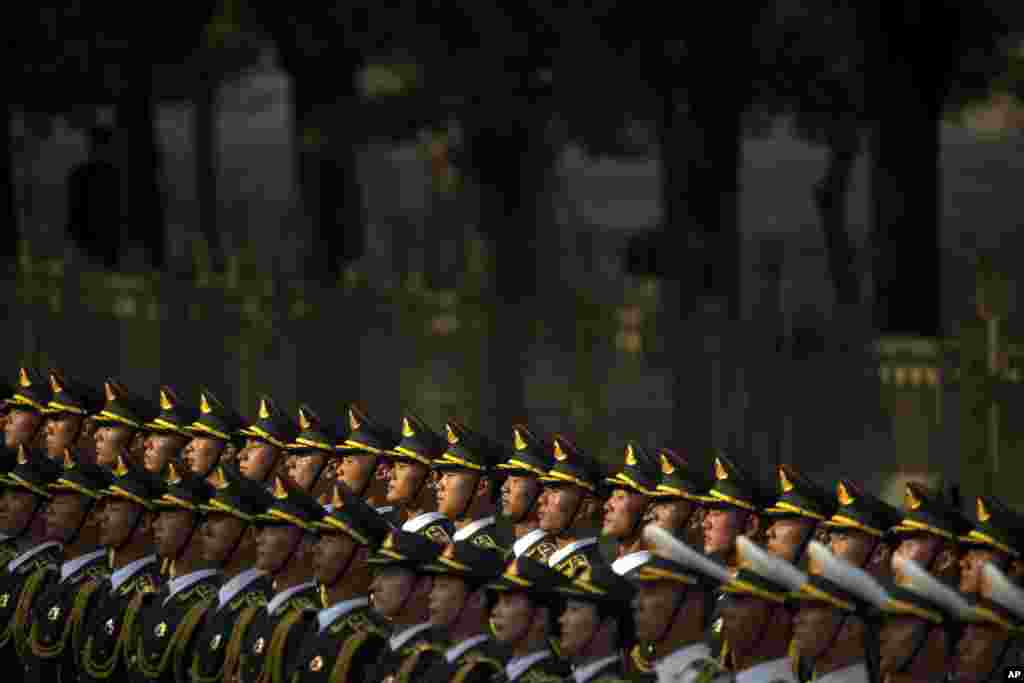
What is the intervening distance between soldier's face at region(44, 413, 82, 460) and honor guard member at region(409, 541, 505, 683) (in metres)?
3.92

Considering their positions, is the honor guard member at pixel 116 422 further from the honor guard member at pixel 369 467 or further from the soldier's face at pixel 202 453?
the honor guard member at pixel 369 467

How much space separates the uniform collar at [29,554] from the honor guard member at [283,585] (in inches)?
54.1

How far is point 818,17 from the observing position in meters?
20.5

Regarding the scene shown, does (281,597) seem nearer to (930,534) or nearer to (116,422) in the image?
(930,534)

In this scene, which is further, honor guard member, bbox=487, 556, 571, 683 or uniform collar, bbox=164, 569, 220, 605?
uniform collar, bbox=164, 569, 220, 605

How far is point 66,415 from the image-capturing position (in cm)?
1241

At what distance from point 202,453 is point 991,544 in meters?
3.98

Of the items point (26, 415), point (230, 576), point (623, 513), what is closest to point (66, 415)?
point (26, 415)

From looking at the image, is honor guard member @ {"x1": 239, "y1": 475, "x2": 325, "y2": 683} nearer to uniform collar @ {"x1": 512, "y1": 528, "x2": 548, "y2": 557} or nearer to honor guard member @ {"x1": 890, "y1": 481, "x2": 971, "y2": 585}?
uniform collar @ {"x1": 512, "y1": 528, "x2": 548, "y2": 557}

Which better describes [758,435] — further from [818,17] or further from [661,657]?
[661,657]

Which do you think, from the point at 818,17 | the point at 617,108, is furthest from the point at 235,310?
the point at 818,17

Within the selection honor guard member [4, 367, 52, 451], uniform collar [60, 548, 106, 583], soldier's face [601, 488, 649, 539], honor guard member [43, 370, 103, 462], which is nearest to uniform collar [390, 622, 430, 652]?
soldier's face [601, 488, 649, 539]

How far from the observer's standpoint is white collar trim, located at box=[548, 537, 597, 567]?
33.2 feet

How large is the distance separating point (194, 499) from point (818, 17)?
454 inches
